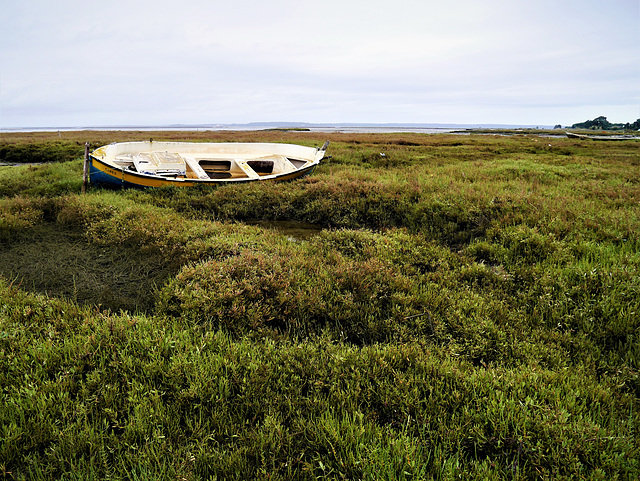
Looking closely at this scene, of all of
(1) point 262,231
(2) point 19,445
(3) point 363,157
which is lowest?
(2) point 19,445

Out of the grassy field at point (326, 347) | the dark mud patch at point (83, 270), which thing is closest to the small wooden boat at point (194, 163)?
the grassy field at point (326, 347)

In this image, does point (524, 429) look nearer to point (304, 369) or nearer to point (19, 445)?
point (304, 369)

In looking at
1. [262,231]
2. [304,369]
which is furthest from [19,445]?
[262,231]

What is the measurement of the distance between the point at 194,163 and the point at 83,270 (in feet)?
24.9

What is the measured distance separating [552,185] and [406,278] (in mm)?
8908

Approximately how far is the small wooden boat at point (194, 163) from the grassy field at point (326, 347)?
272cm

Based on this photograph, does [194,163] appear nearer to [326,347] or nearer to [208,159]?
[208,159]

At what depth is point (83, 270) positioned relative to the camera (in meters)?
6.20

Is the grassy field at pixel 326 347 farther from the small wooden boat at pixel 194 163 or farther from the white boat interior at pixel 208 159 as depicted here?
the white boat interior at pixel 208 159

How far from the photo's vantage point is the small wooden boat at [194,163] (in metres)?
10.7

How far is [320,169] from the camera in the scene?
48.9 ft

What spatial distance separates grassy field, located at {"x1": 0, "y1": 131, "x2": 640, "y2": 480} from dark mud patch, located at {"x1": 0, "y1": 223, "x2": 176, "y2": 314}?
0.05m

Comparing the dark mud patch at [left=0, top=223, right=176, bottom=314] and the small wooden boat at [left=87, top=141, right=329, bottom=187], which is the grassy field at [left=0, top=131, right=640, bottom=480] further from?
the small wooden boat at [left=87, top=141, right=329, bottom=187]

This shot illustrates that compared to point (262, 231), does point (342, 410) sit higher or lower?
lower
